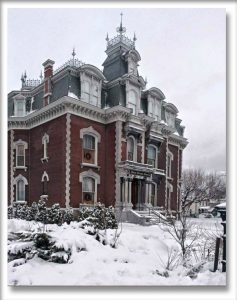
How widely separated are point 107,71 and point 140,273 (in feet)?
32.5

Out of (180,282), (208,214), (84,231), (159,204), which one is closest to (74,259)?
(84,231)

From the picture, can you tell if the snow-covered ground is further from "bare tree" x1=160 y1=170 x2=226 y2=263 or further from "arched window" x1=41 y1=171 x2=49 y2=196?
"arched window" x1=41 y1=171 x2=49 y2=196

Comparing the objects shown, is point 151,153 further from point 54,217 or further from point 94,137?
point 54,217

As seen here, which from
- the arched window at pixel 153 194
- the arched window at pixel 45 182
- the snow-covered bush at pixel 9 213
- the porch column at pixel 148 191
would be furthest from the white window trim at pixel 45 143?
the arched window at pixel 153 194

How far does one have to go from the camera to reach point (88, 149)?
11.2 m

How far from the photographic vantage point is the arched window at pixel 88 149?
36.1ft

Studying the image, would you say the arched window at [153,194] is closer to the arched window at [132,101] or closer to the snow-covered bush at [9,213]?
the arched window at [132,101]

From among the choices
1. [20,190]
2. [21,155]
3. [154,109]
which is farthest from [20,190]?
[154,109]

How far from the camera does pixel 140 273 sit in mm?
4473

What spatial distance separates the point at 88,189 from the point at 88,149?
163 centimetres

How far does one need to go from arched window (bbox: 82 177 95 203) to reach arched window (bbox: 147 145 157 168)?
3053 mm

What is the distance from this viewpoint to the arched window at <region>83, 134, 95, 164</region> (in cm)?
1099

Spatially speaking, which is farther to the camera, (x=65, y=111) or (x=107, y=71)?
(x=107, y=71)
